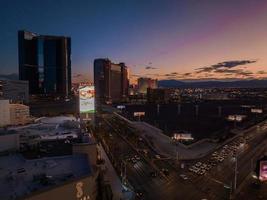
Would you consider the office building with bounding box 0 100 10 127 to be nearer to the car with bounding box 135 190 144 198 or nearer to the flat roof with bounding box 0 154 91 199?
the flat roof with bounding box 0 154 91 199

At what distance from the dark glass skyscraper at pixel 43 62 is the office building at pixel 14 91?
26.2 meters

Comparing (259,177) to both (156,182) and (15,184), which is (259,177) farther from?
(15,184)

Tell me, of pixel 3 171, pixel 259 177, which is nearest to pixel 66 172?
pixel 3 171

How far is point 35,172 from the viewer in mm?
25266

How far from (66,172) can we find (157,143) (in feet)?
120

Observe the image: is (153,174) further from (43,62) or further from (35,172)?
(43,62)

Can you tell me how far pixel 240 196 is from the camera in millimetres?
29938

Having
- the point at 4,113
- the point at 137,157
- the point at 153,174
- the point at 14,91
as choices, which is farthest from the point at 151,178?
the point at 14,91

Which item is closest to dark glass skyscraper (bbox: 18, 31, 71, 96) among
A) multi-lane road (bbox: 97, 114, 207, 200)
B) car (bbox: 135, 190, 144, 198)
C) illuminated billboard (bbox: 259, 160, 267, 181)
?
multi-lane road (bbox: 97, 114, 207, 200)

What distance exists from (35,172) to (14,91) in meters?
98.0

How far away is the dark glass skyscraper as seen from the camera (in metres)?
139

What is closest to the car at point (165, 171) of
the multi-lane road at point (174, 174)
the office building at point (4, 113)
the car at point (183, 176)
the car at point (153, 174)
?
the multi-lane road at point (174, 174)

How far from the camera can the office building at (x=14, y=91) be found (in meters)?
109

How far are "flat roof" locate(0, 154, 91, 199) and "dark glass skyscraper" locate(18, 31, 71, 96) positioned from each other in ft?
384
